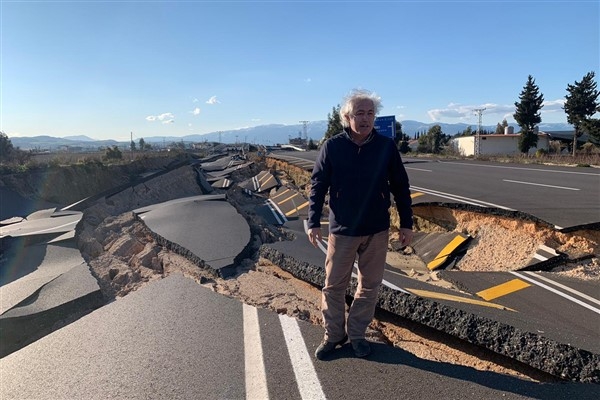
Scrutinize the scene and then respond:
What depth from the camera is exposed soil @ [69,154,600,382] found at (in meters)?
3.59

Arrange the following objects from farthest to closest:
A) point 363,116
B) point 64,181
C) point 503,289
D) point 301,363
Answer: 1. point 64,181
2. point 503,289
3. point 301,363
4. point 363,116

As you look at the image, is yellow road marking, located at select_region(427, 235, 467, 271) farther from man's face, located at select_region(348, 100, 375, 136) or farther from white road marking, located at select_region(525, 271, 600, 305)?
man's face, located at select_region(348, 100, 375, 136)

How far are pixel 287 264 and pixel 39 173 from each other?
20674 mm

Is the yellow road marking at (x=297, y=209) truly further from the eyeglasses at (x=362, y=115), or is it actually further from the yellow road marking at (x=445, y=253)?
the eyeglasses at (x=362, y=115)

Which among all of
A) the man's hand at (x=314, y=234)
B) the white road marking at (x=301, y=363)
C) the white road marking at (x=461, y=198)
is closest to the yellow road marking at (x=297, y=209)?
the white road marking at (x=461, y=198)

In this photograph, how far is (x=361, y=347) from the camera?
10.1 feet

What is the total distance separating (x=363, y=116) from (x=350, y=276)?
1290 mm

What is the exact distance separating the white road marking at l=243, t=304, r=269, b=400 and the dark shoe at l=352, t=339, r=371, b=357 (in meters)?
0.76

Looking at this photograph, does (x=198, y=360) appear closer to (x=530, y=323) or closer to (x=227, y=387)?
(x=227, y=387)

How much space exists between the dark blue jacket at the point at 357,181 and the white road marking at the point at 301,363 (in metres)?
1.06

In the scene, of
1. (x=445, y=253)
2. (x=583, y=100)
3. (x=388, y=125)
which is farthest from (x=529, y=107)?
(x=445, y=253)

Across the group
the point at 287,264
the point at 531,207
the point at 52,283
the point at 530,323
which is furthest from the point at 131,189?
the point at 530,323

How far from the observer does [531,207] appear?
7.10 metres

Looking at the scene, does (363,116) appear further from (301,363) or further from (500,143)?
(500,143)
